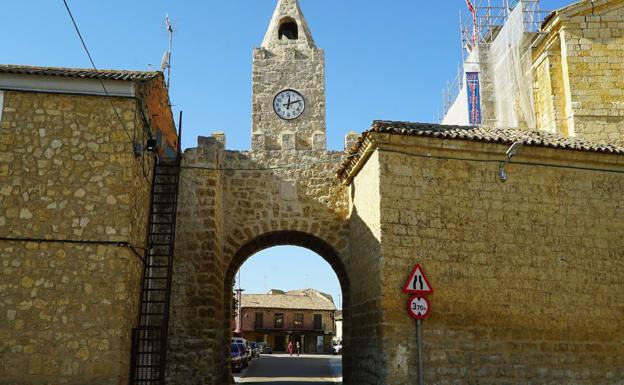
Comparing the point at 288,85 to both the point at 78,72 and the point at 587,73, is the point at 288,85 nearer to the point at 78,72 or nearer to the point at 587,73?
the point at 587,73

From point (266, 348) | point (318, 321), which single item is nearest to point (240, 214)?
point (266, 348)

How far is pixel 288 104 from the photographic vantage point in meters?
17.6

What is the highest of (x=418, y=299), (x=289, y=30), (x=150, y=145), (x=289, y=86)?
(x=289, y=30)

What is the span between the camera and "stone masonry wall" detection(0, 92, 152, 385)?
28.0 feet

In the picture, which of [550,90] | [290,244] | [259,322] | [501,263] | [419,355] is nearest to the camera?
[419,355]

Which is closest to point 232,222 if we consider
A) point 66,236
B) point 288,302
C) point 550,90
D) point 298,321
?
point 66,236

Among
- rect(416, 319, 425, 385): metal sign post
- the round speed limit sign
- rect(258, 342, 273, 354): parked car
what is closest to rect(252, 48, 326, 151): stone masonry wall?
the round speed limit sign

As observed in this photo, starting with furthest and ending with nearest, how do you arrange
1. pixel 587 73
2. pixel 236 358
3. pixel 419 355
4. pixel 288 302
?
pixel 288 302 → pixel 236 358 → pixel 587 73 → pixel 419 355

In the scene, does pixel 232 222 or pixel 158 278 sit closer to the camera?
pixel 158 278

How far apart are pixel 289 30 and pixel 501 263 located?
11.7 metres

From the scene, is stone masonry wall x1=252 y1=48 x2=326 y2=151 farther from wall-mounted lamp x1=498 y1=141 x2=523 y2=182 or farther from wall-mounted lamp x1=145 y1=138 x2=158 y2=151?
wall-mounted lamp x1=498 y1=141 x2=523 y2=182

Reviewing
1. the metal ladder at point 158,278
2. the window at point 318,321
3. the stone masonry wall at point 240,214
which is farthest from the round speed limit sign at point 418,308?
the window at point 318,321

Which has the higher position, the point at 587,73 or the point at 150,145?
the point at 587,73

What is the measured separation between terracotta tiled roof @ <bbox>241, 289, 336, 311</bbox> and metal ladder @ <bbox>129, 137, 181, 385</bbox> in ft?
128
